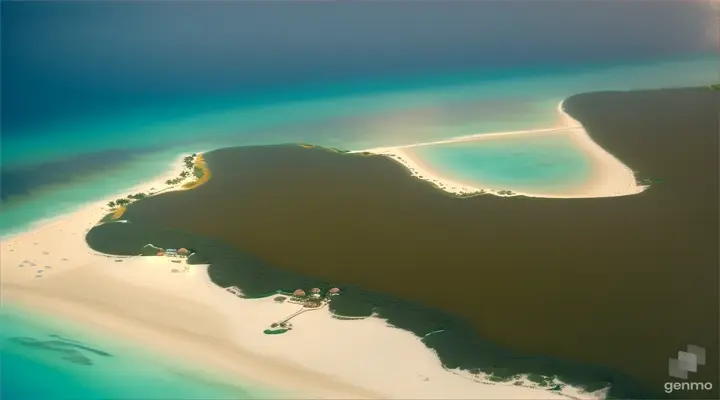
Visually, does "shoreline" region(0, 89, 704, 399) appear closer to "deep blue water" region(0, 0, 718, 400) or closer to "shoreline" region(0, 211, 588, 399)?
"shoreline" region(0, 211, 588, 399)

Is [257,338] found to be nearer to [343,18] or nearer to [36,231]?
[36,231]

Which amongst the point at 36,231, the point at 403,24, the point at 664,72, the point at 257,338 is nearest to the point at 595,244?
the point at 257,338

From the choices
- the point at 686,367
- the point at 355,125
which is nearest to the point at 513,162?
the point at 355,125

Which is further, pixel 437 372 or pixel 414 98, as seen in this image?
pixel 414 98

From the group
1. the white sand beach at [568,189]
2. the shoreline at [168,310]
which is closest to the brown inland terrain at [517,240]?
the white sand beach at [568,189]

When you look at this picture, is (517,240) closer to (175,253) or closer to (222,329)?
(222,329)

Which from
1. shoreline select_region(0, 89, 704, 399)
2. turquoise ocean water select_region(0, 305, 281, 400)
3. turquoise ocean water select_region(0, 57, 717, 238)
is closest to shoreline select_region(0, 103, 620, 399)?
shoreline select_region(0, 89, 704, 399)
